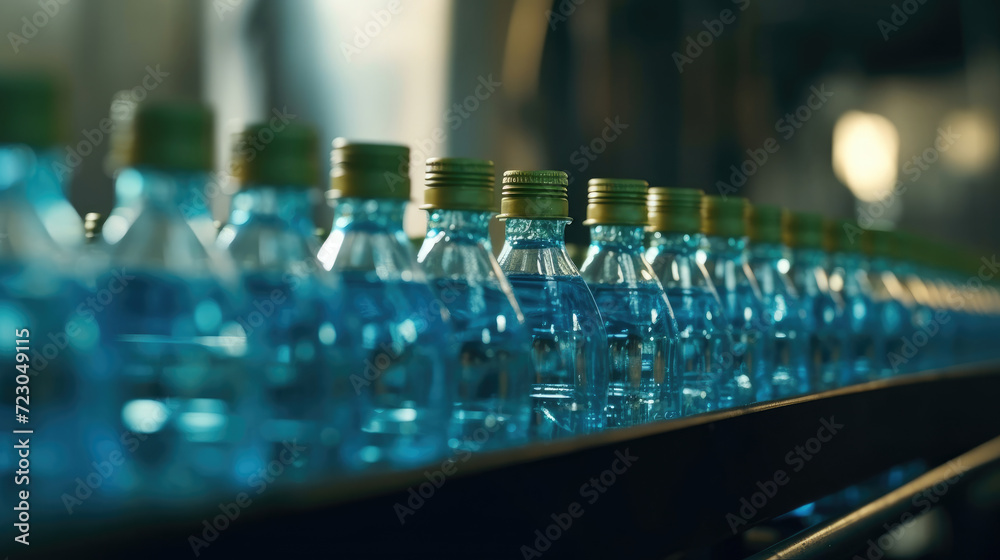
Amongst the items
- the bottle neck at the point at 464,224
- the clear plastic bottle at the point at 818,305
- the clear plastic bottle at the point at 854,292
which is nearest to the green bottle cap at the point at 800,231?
the clear plastic bottle at the point at 818,305

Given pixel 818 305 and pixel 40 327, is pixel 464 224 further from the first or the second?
pixel 818 305

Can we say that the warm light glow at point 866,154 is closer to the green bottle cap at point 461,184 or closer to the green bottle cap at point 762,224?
the green bottle cap at point 762,224

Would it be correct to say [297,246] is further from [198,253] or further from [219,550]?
[219,550]

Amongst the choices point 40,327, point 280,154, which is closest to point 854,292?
point 280,154

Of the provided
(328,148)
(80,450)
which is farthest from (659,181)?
(80,450)

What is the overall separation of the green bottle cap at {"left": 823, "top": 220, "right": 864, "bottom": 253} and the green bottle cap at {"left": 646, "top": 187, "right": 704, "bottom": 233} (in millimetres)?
529

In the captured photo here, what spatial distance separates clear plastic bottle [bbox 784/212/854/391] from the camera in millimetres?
1514

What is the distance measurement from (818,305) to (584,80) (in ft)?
2.81

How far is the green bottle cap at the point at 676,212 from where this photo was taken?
1.17 m

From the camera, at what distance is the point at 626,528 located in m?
0.79

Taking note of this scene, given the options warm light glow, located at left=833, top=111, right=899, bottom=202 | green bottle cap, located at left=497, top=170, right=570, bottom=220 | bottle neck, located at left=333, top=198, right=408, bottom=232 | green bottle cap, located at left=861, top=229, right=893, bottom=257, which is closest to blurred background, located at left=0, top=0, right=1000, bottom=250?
warm light glow, located at left=833, top=111, right=899, bottom=202

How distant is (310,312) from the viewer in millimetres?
627

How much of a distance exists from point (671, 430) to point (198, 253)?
1.35ft

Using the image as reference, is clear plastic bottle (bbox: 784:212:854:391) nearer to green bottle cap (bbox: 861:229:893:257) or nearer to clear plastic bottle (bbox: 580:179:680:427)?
green bottle cap (bbox: 861:229:893:257)
